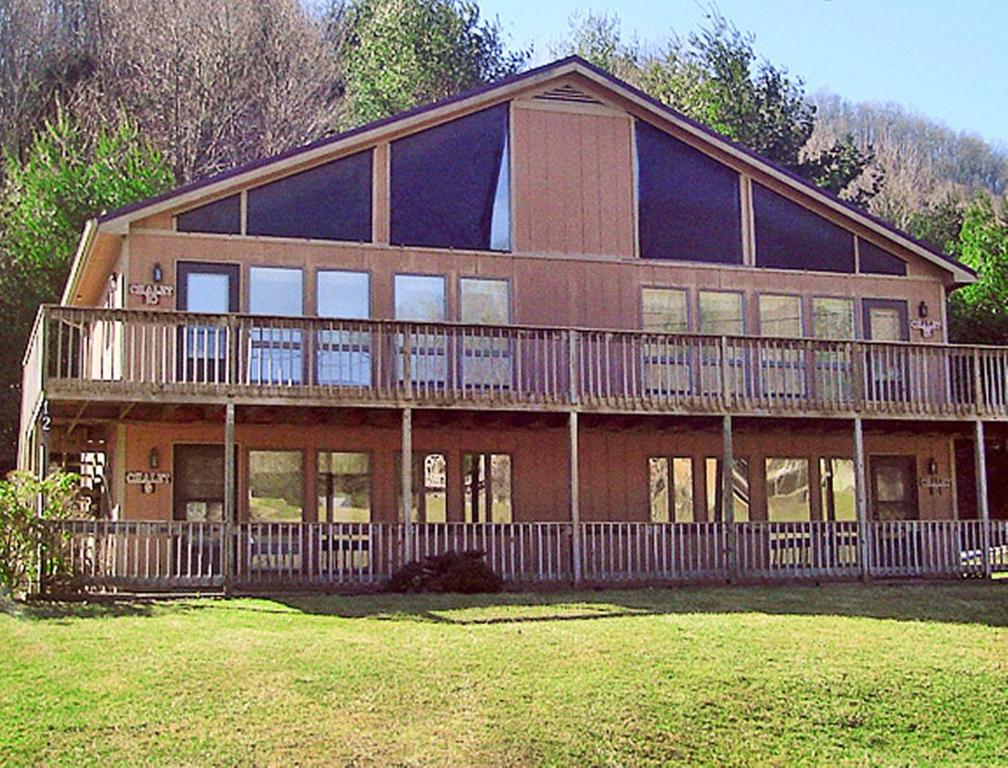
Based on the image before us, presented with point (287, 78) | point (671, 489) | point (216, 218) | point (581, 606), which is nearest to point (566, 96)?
point (216, 218)

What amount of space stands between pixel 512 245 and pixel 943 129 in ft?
188

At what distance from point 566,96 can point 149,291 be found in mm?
7626

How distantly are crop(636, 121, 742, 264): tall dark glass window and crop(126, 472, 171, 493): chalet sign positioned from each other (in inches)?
338

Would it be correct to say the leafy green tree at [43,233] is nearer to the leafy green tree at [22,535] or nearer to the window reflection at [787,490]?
the leafy green tree at [22,535]

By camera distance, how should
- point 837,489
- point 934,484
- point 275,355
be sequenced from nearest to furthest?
point 275,355 → point 837,489 → point 934,484

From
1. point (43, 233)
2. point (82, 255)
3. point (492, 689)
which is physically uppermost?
point (43, 233)

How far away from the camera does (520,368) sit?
68.4ft

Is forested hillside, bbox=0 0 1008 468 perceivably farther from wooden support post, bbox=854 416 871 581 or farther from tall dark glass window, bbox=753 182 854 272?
wooden support post, bbox=854 416 871 581

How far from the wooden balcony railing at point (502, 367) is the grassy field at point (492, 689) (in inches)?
160

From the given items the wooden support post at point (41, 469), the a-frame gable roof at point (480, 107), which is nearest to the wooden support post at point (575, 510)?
the a-frame gable roof at point (480, 107)

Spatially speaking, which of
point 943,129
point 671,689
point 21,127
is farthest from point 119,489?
point 943,129

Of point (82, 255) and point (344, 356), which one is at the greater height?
point (82, 255)

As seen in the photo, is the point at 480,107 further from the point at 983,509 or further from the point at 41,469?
the point at 983,509

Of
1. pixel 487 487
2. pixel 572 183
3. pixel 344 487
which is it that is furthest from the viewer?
pixel 572 183
